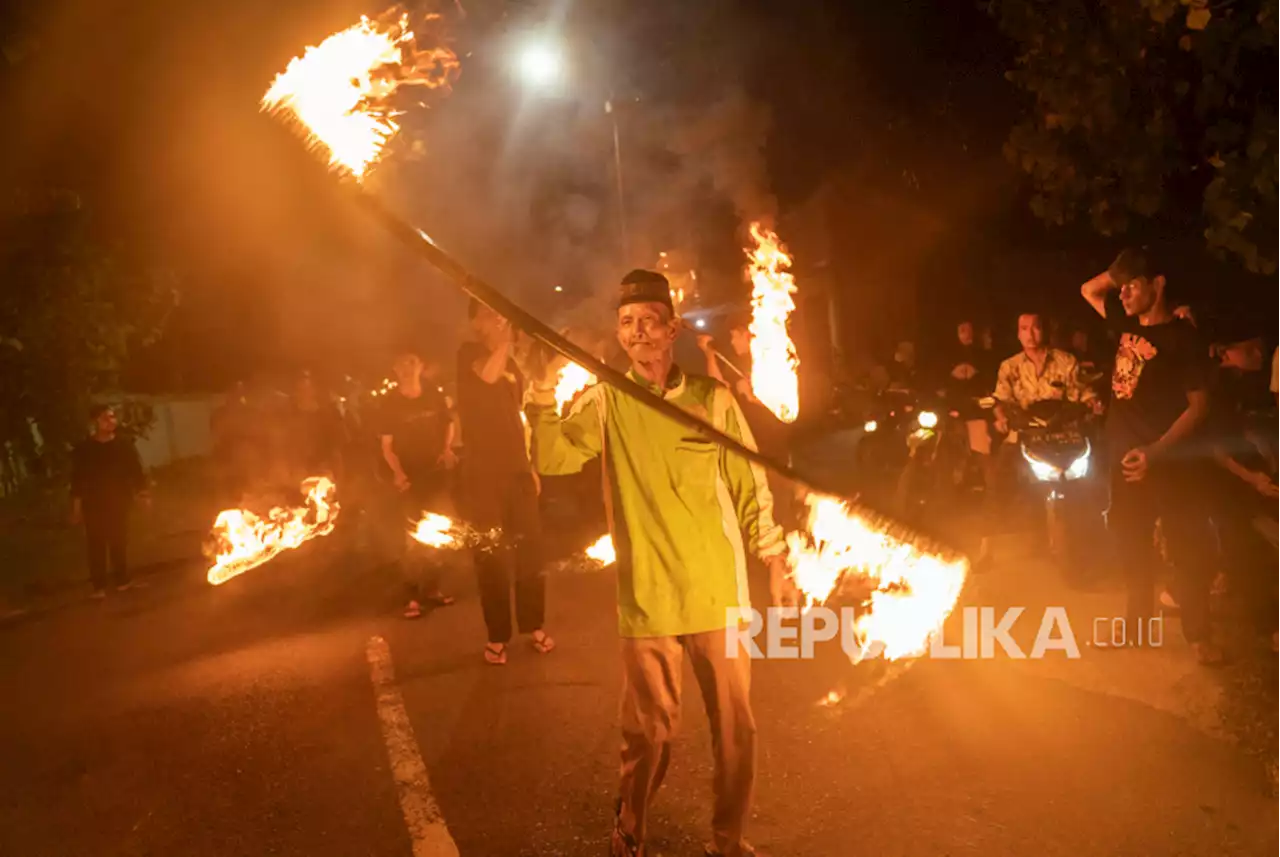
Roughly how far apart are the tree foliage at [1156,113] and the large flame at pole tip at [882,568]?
146 inches

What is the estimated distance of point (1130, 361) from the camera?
5742 millimetres

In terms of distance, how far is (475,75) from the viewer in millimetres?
13711

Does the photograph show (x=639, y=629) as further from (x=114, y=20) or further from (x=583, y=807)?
(x=114, y=20)

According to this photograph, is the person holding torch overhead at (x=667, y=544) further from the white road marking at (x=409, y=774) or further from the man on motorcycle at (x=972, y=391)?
the man on motorcycle at (x=972, y=391)

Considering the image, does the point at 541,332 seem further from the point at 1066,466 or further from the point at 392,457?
the point at 1066,466

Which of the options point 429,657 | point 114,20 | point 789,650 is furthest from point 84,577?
point 789,650

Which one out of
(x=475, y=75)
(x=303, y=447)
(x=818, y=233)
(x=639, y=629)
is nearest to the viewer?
(x=639, y=629)

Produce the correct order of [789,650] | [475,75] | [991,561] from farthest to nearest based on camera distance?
[475,75] → [991,561] → [789,650]

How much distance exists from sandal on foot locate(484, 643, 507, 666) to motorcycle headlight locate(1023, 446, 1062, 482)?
400cm

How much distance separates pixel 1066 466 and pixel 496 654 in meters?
4.15

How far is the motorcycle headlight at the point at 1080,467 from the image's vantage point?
7254 millimetres

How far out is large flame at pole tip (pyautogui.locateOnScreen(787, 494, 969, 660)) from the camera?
441cm

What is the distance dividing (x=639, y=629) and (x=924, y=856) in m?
1.36

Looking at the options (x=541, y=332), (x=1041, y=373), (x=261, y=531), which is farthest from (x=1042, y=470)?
(x=261, y=531)
